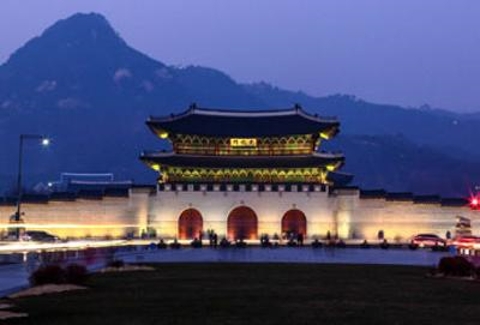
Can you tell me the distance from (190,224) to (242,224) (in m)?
5.22

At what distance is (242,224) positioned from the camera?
78312 millimetres

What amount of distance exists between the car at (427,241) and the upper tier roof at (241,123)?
15.9 metres

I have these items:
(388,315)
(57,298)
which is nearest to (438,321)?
(388,315)

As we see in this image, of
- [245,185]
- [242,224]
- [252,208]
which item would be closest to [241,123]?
[245,185]

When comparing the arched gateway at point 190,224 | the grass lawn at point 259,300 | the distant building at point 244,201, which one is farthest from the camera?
the arched gateway at point 190,224

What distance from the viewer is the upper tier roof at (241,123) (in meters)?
80.4

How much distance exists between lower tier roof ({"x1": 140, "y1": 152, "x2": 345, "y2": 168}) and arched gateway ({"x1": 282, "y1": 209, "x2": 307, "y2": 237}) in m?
4.75

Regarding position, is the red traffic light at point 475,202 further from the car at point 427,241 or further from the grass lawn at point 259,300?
the grass lawn at point 259,300

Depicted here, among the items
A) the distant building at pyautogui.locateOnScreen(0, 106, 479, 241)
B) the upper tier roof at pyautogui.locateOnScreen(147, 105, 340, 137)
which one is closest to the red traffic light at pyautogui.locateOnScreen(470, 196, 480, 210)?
the distant building at pyautogui.locateOnScreen(0, 106, 479, 241)

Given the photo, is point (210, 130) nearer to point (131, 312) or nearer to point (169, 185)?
point (169, 185)

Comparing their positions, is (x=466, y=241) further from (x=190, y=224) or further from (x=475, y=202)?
(x=190, y=224)

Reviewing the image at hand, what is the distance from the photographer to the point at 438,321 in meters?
17.5

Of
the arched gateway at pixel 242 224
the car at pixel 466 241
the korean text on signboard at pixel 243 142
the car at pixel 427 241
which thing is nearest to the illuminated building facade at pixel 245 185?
the arched gateway at pixel 242 224

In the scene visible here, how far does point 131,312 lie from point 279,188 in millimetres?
59651
